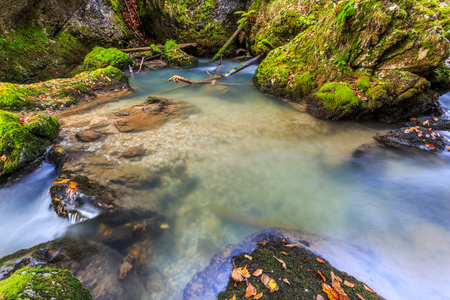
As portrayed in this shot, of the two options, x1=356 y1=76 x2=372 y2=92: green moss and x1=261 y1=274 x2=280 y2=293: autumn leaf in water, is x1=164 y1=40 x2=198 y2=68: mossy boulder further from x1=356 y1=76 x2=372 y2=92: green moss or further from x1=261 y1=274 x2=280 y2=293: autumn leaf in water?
x1=261 y1=274 x2=280 y2=293: autumn leaf in water

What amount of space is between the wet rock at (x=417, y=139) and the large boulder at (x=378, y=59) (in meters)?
0.88

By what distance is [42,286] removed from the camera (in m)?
1.25

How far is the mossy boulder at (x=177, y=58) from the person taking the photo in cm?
1286

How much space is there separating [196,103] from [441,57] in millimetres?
6800

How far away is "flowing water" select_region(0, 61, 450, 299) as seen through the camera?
232cm

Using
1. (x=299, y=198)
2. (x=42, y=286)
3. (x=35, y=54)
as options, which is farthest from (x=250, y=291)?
(x=35, y=54)

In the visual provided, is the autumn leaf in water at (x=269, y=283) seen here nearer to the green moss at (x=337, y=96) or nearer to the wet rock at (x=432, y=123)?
the green moss at (x=337, y=96)

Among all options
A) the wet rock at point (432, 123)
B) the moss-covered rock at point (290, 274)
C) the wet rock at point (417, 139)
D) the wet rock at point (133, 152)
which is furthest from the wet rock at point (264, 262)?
the wet rock at point (432, 123)

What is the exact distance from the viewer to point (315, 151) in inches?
184

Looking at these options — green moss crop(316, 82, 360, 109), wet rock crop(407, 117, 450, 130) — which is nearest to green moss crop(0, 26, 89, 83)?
green moss crop(316, 82, 360, 109)

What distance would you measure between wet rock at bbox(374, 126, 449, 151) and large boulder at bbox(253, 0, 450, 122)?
Answer: 2.88 ft

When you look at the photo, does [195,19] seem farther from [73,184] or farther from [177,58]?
[73,184]

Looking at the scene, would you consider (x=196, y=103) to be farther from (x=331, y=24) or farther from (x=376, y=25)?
(x=376, y=25)

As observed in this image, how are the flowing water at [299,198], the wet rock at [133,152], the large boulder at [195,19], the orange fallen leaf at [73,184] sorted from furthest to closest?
the large boulder at [195,19] < the wet rock at [133,152] < the orange fallen leaf at [73,184] < the flowing water at [299,198]
